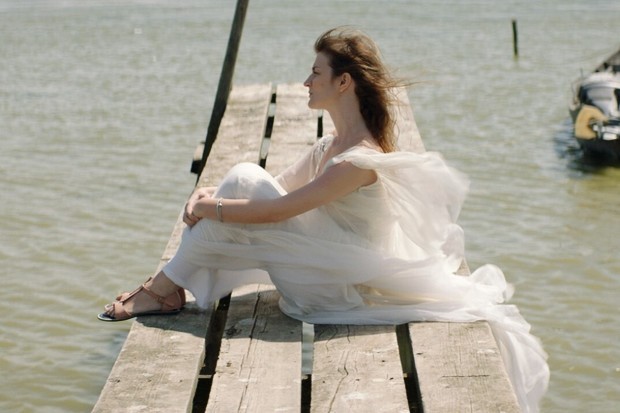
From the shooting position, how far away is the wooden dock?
11.0 ft

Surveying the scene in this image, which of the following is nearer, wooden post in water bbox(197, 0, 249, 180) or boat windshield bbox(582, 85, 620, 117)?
wooden post in water bbox(197, 0, 249, 180)

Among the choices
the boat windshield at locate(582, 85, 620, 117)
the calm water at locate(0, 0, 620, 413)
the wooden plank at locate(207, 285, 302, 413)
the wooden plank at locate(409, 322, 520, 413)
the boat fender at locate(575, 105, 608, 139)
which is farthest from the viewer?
the boat windshield at locate(582, 85, 620, 117)

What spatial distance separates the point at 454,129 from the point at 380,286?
26.5ft

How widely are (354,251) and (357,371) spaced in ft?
2.32

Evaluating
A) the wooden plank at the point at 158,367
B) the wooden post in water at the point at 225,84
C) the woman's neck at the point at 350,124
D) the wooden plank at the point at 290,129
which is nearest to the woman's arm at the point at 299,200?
the woman's neck at the point at 350,124

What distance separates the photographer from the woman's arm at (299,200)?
→ 412 cm

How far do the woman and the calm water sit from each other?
33 centimetres

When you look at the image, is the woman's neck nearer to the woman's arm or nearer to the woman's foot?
the woman's arm

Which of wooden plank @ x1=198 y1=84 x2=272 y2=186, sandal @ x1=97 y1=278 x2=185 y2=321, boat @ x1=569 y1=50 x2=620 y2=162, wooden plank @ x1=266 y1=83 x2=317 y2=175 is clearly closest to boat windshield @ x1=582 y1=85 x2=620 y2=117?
boat @ x1=569 y1=50 x2=620 y2=162

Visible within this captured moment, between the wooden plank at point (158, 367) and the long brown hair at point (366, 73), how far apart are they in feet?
3.18

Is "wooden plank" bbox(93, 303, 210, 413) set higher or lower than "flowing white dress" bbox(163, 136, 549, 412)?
lower

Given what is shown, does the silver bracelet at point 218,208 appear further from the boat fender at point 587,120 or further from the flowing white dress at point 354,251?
the boat fender at point 587,120

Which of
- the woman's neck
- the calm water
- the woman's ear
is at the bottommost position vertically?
the calm water

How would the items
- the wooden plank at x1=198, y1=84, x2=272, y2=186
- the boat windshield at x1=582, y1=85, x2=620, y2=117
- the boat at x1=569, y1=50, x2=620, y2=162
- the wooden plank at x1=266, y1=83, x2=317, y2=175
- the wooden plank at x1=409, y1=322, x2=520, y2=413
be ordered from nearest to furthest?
the wooden plank at x1=409, y1=322, x2=520, y2=413 < the wooden plank at x1=198, y1=84, x2=272, y2=186 < the wooden plank at x1=266, y1=83, x2=317, y2=175 < the boat at x1=569, y1=50, x2=620, y2=162 < the boat windshield at x1=582, y1=85, x2=620, y2=117
